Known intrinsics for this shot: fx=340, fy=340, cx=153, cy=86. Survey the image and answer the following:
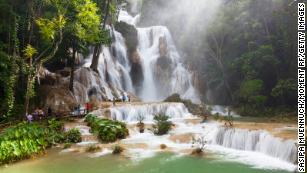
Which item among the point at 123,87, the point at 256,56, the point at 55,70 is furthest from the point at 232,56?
the point at 55,70

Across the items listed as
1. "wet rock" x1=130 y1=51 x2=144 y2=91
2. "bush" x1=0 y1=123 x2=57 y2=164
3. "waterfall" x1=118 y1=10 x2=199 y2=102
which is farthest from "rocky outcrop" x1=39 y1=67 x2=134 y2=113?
"bush" x1=0 y1=123 x2=57 y2=164

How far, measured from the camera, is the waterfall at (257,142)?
51.8 feet

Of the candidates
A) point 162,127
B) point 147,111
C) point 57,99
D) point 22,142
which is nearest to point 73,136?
point 22,142

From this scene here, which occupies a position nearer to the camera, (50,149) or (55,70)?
(50,149)

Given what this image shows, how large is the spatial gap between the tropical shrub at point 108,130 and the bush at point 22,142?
3.02 metres

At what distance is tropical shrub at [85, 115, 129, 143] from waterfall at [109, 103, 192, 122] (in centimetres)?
460

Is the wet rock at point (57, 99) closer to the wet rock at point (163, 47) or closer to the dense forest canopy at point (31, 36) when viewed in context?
the dense forest canopy at point (31, 36)

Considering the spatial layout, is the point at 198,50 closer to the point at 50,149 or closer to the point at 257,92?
the point at 257,92

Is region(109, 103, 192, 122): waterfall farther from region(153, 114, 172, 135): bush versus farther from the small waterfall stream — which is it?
region(153, 114, 172, 135): bush

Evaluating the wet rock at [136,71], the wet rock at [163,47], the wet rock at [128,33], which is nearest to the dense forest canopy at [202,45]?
the wet rock at [163,47]

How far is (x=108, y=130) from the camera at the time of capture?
21172 millimetres

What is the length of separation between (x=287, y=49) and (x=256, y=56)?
291 cm

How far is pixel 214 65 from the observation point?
133 ft

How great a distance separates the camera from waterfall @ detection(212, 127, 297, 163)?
15.8 m
